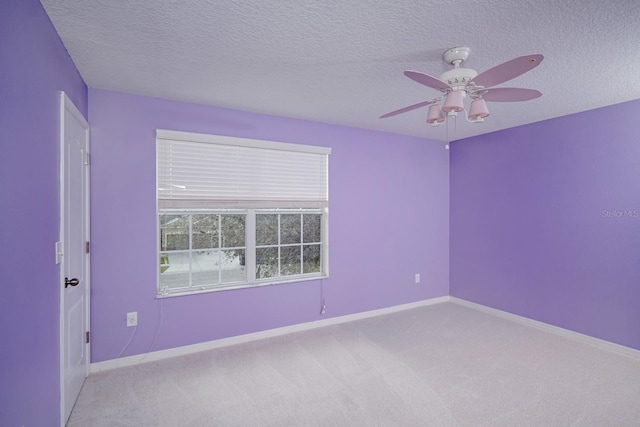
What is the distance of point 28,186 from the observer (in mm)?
1439

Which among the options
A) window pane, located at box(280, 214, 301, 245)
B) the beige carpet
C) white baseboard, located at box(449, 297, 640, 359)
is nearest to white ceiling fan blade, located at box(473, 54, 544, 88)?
the beige carpet

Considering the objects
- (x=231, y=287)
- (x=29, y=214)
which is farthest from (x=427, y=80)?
(x=231, y=287)

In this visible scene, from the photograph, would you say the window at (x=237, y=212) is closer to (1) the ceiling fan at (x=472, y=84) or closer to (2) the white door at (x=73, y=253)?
(2) the white door at (x=73, y=253)

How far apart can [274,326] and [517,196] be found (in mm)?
3249

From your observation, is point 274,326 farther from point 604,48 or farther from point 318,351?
point 604,48

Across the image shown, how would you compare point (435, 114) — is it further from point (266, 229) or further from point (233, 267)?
point (233, 267)

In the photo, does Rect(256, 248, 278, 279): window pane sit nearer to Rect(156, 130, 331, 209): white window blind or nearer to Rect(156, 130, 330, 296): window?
Rect(156, 130, 330, 296): window

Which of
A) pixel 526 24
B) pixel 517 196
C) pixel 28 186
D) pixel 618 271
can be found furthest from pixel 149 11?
pixel 618 271

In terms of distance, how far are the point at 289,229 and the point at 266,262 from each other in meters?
0.44

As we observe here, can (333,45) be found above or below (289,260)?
above

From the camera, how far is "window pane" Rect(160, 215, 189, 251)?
2.96 m

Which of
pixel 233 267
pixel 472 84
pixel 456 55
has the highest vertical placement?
pixel 456 55

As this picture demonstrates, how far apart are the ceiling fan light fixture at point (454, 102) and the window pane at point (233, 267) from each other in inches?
93.4

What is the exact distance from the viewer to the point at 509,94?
186 cm
